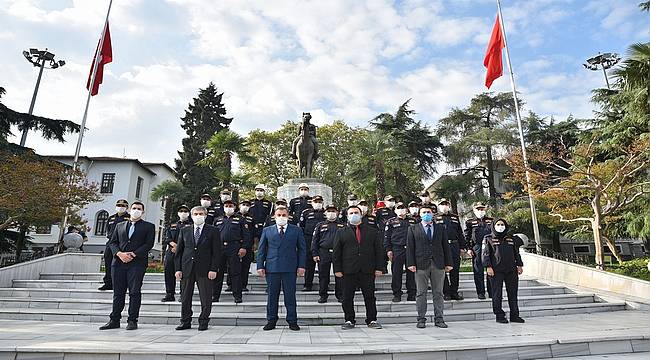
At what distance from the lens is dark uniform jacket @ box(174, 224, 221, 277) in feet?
19.0

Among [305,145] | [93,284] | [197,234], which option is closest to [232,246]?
[197,234]

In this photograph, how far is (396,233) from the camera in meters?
7.58

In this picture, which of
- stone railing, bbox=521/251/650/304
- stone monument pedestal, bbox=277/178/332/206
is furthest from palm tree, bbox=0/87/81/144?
stone railing, bbox=521/251/650/304

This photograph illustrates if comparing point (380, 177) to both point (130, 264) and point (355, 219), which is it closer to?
point (355, 219)

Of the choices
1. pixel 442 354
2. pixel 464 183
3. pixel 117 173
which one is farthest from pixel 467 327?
pixel 117 173

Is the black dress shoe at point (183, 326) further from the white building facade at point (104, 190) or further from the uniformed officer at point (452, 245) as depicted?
the white building facade at point (104, 190)

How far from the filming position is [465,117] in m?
26.8

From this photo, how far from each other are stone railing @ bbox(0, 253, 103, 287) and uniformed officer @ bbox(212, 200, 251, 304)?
5.72 metres

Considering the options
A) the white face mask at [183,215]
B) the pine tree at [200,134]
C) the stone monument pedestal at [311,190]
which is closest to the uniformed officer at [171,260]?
the white face mask at [183,215]

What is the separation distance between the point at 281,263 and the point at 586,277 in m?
8.53

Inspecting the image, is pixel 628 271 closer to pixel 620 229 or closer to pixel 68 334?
pixel 620 229

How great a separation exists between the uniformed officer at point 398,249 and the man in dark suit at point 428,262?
871 millimetres

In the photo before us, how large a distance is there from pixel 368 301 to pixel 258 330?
1.67 metres

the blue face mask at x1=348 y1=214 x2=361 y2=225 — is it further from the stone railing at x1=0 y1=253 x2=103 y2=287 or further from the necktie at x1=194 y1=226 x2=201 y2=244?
the stone railing at x1=0 y1=253 x2=103 y2=287
